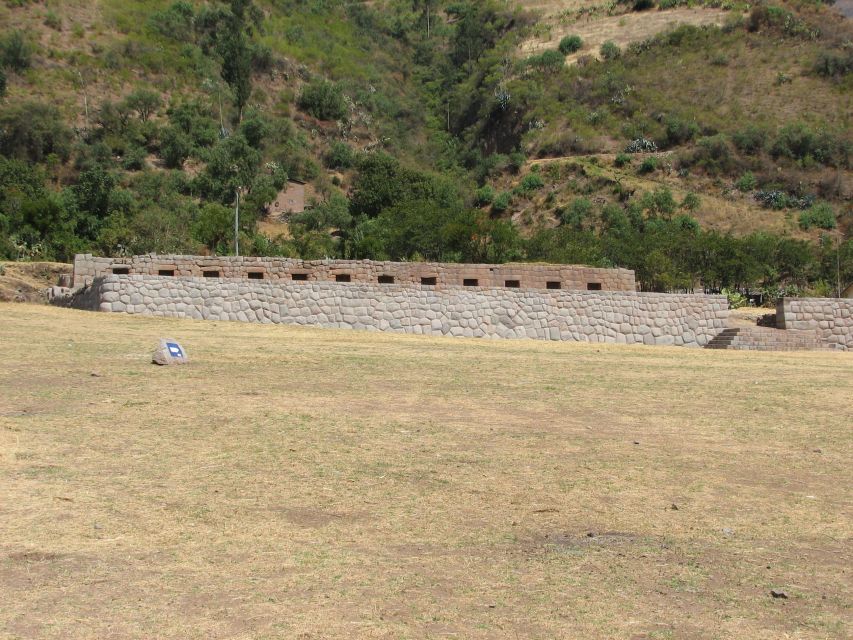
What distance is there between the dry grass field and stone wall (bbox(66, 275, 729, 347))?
26.9 feet

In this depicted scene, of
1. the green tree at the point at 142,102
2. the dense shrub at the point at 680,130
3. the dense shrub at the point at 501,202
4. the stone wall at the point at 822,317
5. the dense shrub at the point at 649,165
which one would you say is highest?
the green tree at the point at 142,102

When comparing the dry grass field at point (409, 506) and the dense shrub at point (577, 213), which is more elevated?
the dense shrub at point (577, 213)

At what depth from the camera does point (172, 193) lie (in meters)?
61.8

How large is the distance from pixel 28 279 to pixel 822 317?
2076cm

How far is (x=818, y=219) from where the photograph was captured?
64.2 m

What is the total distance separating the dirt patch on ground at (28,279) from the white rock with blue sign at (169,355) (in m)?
10.9

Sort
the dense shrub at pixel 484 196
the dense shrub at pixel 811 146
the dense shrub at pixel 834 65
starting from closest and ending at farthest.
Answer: the dense shrub at pixel 811 146, the dense shrub at pixel 484 196, the dense shrub at pixel 834 65

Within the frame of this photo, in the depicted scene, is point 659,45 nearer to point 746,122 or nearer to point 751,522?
point 746,122

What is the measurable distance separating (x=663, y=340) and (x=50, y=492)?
1955 centimetres

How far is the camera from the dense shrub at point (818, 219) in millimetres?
64000

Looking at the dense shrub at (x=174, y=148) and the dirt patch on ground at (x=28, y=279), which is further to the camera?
the dense shrub at (x=174, y=148)

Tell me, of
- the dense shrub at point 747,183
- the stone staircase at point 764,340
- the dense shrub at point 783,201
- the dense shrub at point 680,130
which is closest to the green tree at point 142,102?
the dense shrub at point 680,130

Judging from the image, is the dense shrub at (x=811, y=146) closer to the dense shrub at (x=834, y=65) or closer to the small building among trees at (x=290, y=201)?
the dense shrub at (x=834, y=65)

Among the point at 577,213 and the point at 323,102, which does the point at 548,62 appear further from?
the point at 577,213
